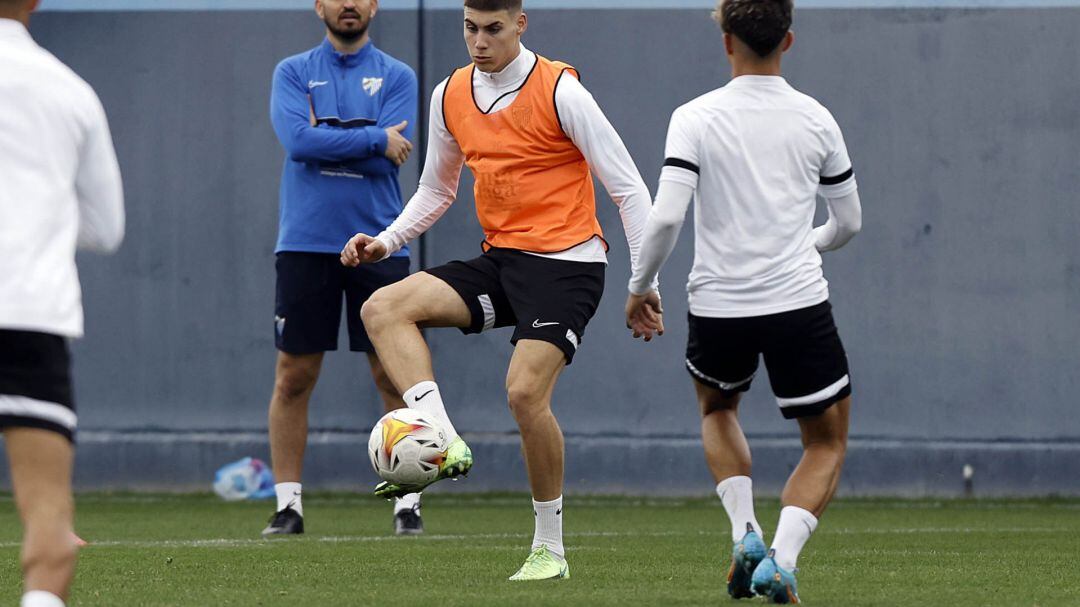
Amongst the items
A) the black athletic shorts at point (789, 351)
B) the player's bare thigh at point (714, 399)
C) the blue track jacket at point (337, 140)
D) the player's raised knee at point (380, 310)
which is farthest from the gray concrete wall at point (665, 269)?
the black athletic shorts at point (789, 351)

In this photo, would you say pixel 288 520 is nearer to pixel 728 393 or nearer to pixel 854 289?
pixel 728 393

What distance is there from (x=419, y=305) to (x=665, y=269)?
14.5 ft

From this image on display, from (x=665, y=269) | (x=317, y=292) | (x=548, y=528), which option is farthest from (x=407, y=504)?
(x=665, y=269)

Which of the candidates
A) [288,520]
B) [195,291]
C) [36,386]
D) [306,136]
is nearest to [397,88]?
[306,136]

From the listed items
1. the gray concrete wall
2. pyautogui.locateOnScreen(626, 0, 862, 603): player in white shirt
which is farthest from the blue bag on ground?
pyautogui.locateOnScreen(626, 0, 862, 603): player in white shirt

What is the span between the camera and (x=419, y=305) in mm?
5438

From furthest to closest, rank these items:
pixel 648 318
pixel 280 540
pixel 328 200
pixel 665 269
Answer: pixel 665 269
pixel 328 200
pixel 280 540
pixel 648 318

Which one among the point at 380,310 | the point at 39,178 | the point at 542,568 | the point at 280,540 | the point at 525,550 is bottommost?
the point at 280,540

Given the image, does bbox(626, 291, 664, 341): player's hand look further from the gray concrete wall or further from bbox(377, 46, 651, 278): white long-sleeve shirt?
the gray concrete wall

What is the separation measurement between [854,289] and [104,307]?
420cm

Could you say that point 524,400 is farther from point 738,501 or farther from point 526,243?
point 738,501

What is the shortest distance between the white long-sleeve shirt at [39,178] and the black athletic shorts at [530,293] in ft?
7.44

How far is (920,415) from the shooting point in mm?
9547

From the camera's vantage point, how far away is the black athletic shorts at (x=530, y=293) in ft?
17.9
